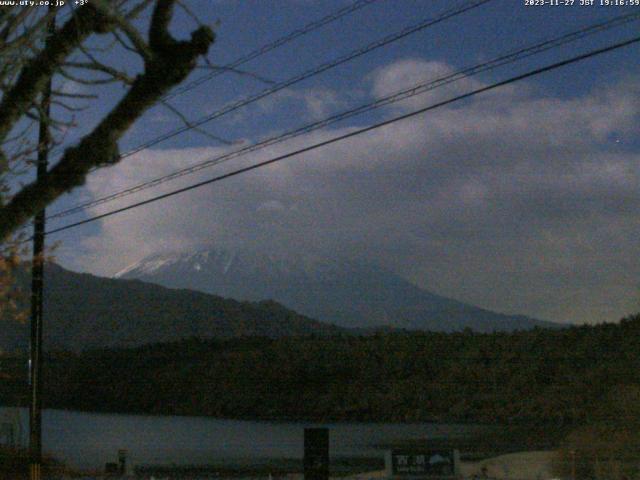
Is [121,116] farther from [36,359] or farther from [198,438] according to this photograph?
[198,438]

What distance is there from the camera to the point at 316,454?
15633 mm

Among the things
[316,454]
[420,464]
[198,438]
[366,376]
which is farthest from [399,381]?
[316,454]

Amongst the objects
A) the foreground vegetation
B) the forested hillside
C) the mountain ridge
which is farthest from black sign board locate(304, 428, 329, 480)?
the mountain ridge

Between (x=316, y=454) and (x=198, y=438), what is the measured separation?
19.9 meters

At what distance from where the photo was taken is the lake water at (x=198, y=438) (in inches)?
1133

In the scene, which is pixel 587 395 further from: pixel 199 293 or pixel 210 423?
pixel 199 293

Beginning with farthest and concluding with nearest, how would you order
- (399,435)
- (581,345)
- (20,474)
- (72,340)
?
(72,340) → (581,345) → (399,435) → (20,474)

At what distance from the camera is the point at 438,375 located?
43.0 metres

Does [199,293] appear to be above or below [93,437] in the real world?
above

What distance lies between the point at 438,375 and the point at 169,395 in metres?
15.6

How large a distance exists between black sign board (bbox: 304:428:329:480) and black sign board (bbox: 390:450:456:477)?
1.99m

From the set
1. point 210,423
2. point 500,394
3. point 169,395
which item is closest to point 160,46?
point 500,394

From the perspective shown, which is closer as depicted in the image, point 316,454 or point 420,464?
point 316,454

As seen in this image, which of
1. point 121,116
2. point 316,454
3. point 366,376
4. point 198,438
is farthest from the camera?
point 366,376
